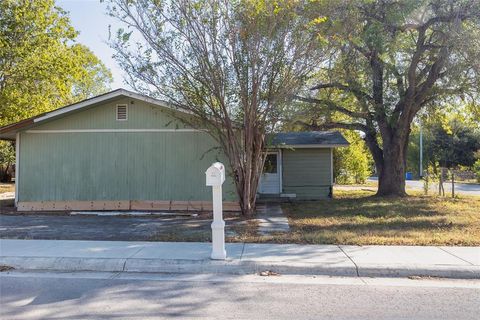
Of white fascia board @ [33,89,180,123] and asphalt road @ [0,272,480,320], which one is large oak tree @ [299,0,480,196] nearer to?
white fascia board @ [33,89,180,123]

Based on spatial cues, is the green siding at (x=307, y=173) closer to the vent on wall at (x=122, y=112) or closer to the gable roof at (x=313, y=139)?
the gable roof at (x=313, y=139)

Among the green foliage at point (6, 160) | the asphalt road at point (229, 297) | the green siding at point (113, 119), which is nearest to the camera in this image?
the asphalt road at point (229, 297)

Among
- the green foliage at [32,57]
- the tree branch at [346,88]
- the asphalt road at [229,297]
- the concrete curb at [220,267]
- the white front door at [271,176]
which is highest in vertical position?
the green foliage at [32,57]

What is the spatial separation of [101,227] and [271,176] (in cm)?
1050

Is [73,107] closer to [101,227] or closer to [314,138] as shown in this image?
[101,227]

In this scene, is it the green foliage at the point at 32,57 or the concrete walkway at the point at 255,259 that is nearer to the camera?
the concrete walkway at the point at 255,259

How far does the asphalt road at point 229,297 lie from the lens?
4.86m

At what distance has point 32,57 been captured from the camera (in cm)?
2105

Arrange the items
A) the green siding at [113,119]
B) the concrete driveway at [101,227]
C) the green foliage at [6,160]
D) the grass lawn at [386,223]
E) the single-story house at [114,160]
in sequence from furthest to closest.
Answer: the green foliage at [6,160] → the green siding at [113,119] → the single-story house at [114,160] → the concrete driveway at [101,227] → the grass lawn at [386,223]

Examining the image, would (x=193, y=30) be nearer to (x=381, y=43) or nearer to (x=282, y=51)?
(x=282, y=51)

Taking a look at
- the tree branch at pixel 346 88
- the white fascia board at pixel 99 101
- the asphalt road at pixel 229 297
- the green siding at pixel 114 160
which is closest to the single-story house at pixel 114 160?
the green siding at pixel 114 160

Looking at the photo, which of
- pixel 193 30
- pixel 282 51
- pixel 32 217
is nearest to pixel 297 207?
pixel 282 51

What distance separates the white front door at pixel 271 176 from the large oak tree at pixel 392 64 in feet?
8.34

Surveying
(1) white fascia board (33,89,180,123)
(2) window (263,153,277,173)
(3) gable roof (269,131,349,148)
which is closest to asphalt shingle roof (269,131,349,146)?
(3) gable roof (269,131,349,148)
